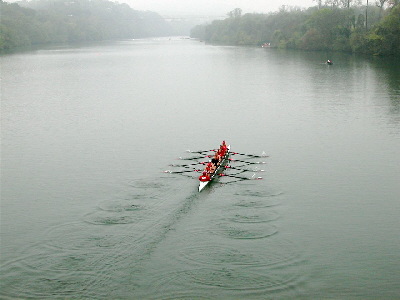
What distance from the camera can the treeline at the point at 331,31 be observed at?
7356 cm

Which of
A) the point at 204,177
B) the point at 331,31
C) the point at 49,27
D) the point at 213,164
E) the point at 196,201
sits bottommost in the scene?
the point at 196,201

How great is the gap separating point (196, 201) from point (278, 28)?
103172mm

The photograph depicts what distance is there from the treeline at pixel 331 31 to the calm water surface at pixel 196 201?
31816 millimetres

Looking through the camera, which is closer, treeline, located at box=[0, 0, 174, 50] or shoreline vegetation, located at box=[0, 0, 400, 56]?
shoreline vegetation, located at box=[0, 0, 400, 56]

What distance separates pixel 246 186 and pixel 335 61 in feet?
184

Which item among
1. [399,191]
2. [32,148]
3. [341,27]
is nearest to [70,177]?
[32,148]

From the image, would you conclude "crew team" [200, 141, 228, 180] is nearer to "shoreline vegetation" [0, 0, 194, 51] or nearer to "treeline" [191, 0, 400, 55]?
"treeline" [191, 0, 400, 55]

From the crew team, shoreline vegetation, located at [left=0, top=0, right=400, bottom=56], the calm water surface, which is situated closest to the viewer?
the calm water surface

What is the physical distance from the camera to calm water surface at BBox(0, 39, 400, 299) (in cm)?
1630

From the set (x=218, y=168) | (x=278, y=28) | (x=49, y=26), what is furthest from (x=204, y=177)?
(x=49, y=26)

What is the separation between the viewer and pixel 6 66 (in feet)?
232

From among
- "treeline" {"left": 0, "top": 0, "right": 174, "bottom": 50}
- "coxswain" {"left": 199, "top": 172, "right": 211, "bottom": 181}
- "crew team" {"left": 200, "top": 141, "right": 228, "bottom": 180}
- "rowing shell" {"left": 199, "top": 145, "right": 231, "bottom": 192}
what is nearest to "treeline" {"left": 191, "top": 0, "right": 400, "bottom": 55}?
"treeline" {"left": 0, "top": 0, "right": 174, "bottom": 50}

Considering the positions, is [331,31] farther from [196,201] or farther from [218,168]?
[196,201]

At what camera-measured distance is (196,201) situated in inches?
866
